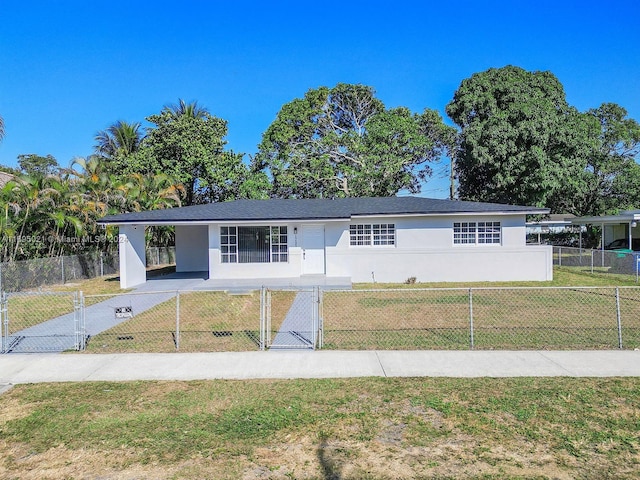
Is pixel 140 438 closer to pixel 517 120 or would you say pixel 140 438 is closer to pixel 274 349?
pixel 274 349

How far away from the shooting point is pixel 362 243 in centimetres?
2027

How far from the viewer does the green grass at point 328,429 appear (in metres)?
4.27

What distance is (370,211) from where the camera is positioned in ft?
64.3

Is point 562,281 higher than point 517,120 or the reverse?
the reverse

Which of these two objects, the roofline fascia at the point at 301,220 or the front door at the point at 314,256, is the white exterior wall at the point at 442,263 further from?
the roofline fascia at the point at 301,220

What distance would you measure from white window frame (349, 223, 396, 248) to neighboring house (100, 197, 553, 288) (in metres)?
0.05

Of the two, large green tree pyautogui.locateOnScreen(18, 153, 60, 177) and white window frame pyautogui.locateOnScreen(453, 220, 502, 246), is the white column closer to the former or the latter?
white window frame pyautogui.locateOnScreen(453, 220, 502, 246)

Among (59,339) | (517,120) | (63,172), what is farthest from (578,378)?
(517,120)

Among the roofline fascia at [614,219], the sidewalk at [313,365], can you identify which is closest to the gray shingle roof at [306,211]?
the roofline fascia at [614,219]

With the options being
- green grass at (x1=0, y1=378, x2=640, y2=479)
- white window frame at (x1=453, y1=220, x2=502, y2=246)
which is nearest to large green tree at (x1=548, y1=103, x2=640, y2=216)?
white window frame at (x1=453, y1=220, x2=502, y2=246)

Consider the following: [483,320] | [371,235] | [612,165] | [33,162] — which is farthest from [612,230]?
[33,162]

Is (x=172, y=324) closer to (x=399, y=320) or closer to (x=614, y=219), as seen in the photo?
(x=399, y=320)

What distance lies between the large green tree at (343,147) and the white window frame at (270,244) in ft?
46.0

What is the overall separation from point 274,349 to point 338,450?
4027mm
